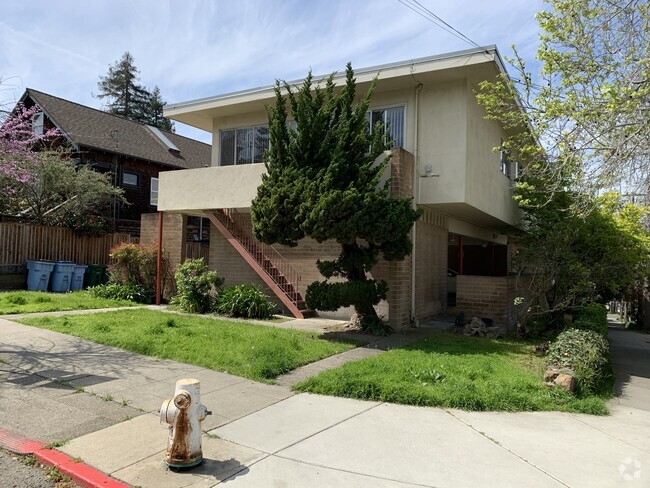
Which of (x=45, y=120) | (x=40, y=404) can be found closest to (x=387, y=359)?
(x=40, y=404)

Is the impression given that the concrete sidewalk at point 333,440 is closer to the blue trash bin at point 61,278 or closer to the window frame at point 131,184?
the blue trash bin at point 61,278

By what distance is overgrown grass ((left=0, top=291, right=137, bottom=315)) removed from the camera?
38.7 ft

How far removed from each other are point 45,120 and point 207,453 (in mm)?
25033

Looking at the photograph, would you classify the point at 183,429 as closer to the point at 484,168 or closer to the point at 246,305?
the point at 246,305

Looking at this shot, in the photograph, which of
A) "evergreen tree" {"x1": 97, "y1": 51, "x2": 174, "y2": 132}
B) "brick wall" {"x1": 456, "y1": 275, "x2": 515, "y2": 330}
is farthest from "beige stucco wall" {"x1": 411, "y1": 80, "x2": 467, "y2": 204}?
"evergreen tree" {"x1": 97, "y1": 51, "x2": 174, "y2": 132}

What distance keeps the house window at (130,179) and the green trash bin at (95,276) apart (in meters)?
7.92

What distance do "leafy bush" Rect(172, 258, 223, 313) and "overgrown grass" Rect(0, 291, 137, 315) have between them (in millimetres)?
1973

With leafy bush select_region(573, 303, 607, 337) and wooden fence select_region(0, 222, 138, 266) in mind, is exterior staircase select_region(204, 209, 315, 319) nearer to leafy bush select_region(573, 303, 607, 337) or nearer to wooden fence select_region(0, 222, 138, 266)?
leafy bush select_region(573, 303, 607, 337)

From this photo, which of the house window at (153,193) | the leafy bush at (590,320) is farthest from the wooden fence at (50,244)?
the leafy bush at (590,320)

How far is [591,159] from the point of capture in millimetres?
8297

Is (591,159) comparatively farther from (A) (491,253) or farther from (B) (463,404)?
(A) (491,253)

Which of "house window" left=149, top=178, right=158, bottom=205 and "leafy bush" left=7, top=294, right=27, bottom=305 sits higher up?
"house window" left=149, top=178, right=158, bottom=205

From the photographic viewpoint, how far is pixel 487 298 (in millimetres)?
11898

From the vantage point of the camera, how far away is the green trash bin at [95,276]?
1788cm
